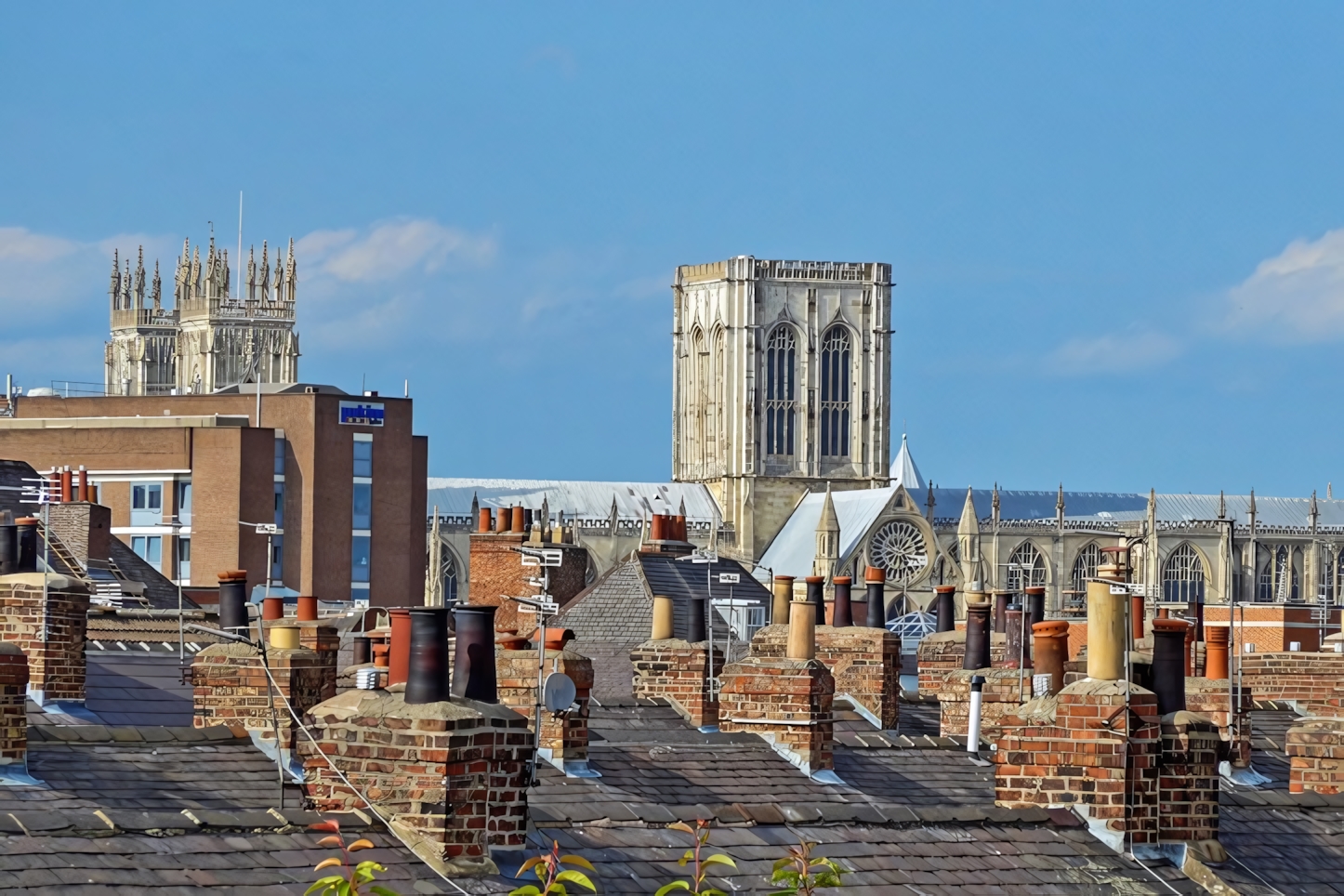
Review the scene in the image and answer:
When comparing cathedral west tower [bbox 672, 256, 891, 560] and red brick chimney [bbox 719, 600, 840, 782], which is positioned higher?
cathedral west tower [bbox 672, 256, 891, 560]

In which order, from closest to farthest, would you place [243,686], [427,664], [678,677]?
[427,664] → [243,686] → [678,677]

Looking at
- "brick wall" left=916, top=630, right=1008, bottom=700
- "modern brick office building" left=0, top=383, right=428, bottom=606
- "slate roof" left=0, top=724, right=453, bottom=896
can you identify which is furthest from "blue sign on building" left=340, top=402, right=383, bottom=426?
"slate roof" left=0, top=724, right=453, bottom=896

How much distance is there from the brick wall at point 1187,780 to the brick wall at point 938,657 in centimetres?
1206

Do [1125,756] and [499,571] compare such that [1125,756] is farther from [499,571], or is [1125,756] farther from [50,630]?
[499,571]

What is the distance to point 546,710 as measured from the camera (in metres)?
18.5

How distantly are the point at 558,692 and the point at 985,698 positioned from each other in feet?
20.4

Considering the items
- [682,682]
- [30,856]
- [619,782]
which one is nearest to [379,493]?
[682,682]

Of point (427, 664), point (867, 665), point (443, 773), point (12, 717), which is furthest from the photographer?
point (867, 665)

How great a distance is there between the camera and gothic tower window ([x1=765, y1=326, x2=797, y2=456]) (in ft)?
454

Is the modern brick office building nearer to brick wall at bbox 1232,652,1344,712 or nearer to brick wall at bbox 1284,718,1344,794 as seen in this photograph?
brick wall at bbox 1232,652,1344,712

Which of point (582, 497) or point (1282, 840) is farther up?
point (582, 497)

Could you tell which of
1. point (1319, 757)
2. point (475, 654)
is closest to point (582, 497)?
point (1319, 757)

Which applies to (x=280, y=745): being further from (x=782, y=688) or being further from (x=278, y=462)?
(x=278, y=462)

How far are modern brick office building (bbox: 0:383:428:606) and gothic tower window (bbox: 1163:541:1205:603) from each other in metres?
51.9
